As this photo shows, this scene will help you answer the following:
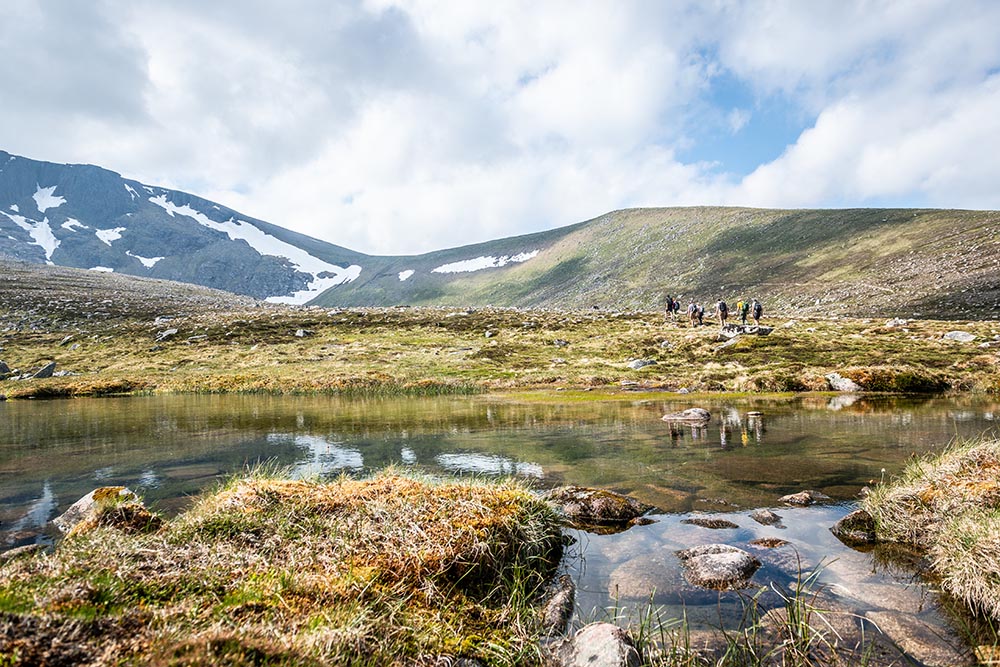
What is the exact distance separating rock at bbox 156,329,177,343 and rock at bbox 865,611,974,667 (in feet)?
228

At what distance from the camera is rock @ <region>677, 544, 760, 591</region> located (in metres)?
7.24

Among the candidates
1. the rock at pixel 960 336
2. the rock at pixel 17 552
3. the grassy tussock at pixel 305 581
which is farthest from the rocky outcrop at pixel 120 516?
the rock at pixel 960 336

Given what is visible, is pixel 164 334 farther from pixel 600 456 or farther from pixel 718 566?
pixel 718 566

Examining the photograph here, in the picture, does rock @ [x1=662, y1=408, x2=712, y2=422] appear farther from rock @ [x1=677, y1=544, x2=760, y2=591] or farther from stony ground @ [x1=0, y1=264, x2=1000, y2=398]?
rock @ [x1=677, y1=544, x2=760, y2=591]

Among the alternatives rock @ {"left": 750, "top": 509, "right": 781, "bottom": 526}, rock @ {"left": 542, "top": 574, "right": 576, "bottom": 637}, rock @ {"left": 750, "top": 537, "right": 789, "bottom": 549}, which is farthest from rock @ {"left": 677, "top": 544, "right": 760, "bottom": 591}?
rock @ {"left": 750, "top": 509, "right": 781, "bottom": 526}

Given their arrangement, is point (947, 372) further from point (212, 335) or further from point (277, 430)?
point (212, 335)

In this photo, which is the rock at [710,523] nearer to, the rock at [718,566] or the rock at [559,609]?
the rock at [718,566]

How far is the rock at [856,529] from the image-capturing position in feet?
28.7

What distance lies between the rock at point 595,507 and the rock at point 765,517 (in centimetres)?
202

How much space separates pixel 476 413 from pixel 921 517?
64.8 ft

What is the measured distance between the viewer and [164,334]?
61.8 metres

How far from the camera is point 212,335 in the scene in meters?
62.5

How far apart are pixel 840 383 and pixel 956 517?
2796 cm

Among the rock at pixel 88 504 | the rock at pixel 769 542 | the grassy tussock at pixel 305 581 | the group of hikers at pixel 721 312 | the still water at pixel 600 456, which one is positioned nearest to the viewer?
the grassy tussock at pixel 305 581
